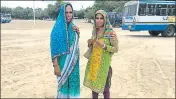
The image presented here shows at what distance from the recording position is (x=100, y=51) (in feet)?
16.6

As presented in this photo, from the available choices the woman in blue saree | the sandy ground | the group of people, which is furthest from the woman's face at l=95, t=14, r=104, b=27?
the sandy ground

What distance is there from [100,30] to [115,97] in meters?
1.88

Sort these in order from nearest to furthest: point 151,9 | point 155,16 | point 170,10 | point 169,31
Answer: point 155,16 → point 151,9 → point 169,31 → point 170,10

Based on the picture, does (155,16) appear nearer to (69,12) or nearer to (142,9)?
(142,9)

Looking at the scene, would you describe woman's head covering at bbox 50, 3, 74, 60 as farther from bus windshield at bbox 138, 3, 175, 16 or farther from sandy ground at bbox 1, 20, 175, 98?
bus windshield at bbox 138, 3, 175, 16

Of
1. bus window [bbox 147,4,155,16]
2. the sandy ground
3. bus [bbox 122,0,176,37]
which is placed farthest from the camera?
bus window [bbox 147,4,155,16]

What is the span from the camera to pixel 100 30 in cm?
504

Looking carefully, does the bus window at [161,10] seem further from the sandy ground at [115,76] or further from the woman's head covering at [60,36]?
the woman's head covering at [60,36]

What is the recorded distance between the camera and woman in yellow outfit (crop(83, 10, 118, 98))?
496 cm

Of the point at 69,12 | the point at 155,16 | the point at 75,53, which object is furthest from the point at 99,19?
the point at 155,16

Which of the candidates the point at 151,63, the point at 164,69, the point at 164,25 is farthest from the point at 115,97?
the point at 164,25

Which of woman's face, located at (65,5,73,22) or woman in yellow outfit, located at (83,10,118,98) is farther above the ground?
woman's face, located at (65,5,73,22)

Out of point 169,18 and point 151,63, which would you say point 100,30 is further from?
point 169,18

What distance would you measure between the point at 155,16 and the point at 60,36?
63.7ft
